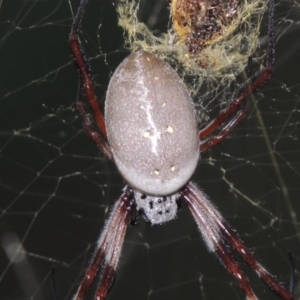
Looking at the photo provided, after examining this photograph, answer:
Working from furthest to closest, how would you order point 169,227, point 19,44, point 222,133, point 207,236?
point 169,227
point 19,44
point 207,236
point 222,133

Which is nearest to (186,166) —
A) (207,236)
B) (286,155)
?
(207,236)

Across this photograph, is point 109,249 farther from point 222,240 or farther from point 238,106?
point 238,106

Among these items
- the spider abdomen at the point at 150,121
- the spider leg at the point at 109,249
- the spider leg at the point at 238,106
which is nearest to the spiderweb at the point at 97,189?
the spider leg at the point at 109,249

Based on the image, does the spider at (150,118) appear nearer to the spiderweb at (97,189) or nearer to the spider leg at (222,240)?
the spider leg at (222,240)

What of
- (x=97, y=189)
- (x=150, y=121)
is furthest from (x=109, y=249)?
(x=97, y=189)

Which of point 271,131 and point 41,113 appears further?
point 271,131

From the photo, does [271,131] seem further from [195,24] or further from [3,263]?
[3,263]
